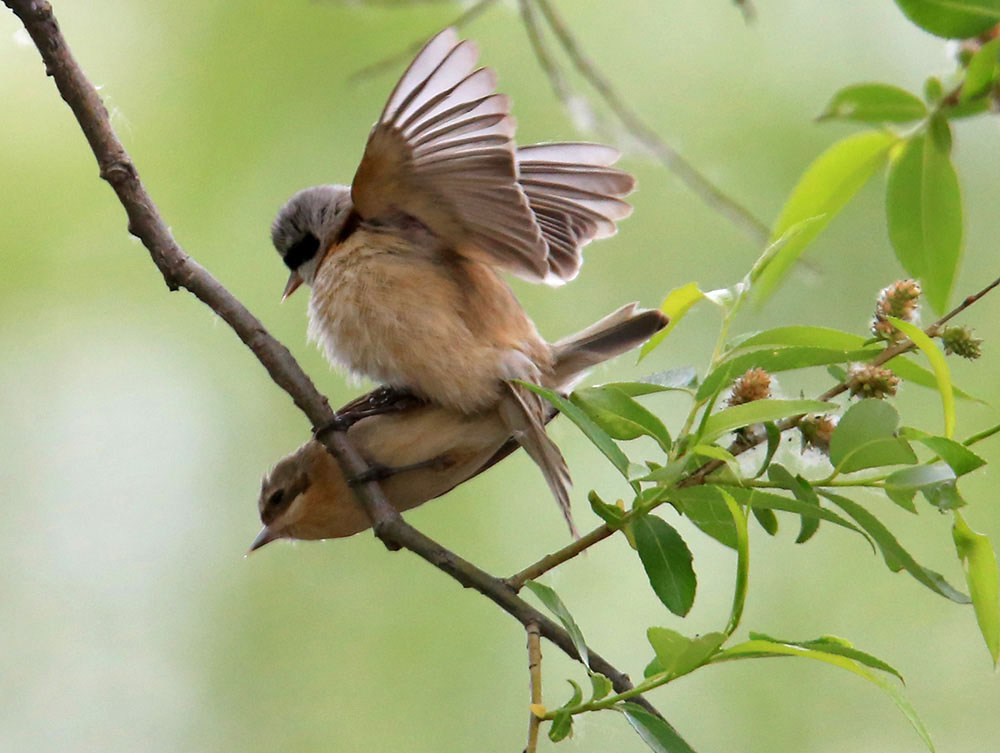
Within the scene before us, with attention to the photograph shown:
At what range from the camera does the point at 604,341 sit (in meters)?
3.04

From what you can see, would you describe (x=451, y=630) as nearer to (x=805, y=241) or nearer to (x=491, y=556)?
(x=491, y=556)

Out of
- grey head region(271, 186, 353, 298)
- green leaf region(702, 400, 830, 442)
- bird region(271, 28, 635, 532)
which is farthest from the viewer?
grey head region(271, 186, 353, 298)

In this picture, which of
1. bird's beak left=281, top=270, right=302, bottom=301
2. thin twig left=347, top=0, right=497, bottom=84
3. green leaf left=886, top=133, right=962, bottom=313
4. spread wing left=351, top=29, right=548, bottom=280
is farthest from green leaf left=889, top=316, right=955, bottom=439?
bird's beak left=281, top=270, right=302, bottom=301

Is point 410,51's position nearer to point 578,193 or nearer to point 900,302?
point 578,193

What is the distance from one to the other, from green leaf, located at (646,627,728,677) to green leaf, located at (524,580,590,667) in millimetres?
146

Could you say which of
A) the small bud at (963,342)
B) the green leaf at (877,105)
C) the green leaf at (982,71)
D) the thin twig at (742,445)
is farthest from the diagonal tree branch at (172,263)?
the green leaf at (982,71)

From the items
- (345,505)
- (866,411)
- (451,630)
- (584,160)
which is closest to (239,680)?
(451,630)

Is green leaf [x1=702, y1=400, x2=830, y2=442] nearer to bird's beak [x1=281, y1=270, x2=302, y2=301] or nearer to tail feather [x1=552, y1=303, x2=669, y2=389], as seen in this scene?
tail feather [x1=552, y1=303, x2=669, y2=389]

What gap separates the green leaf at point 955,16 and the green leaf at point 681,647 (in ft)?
3.58

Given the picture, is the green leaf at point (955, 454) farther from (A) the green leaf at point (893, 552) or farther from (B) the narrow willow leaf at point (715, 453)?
(B) the narrow willow leaf at point (715, 453)

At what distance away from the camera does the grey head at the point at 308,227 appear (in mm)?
3553

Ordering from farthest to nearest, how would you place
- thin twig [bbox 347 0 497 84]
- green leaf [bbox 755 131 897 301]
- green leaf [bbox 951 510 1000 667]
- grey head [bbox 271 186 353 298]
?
grey head [bbox 271 186 353 298] → thin twig [bbox 347 0 497 84] → green leaf [bbox 755 131 897 301] → green leaf [bbox 951 510 1000 667]

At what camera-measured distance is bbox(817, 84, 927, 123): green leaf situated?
2.19 meters

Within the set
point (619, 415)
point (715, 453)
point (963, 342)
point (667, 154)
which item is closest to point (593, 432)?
point (619, 415)
